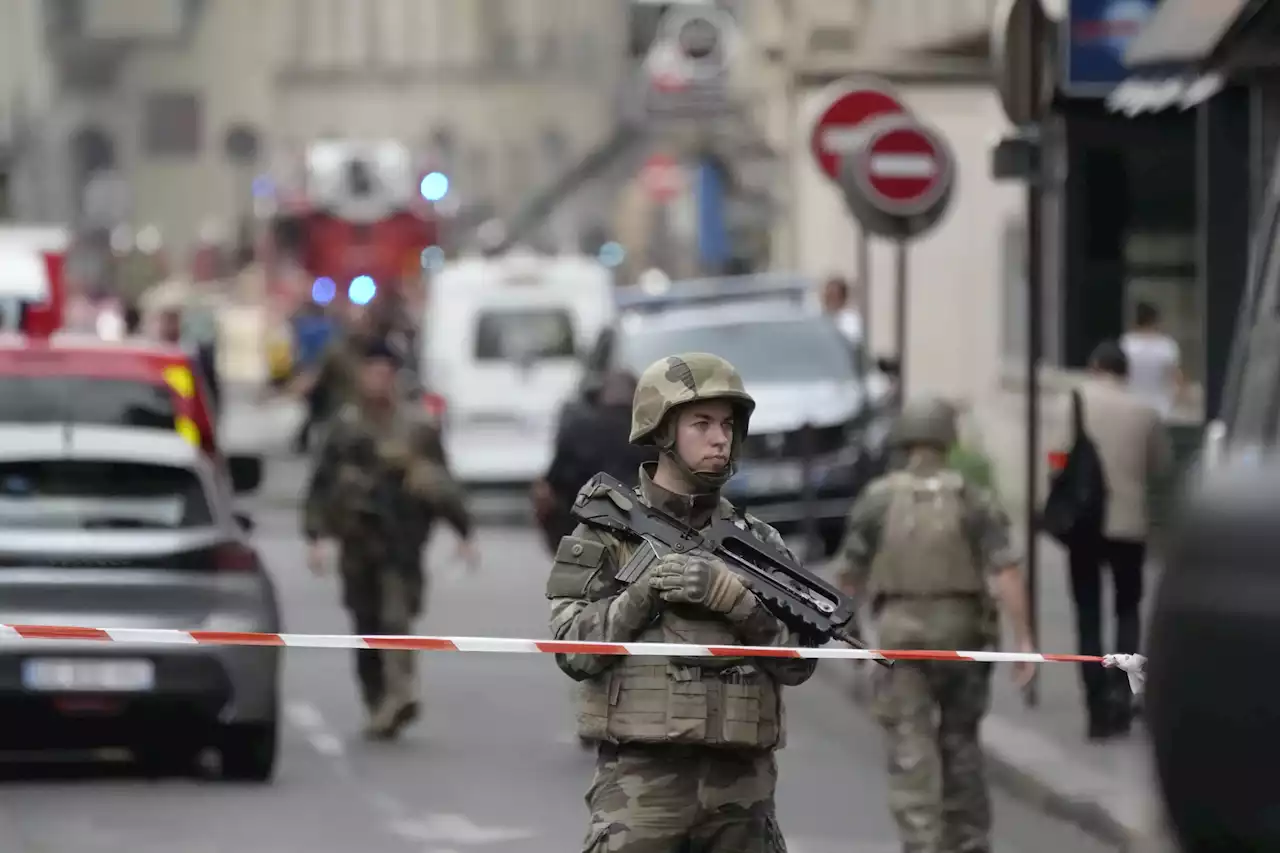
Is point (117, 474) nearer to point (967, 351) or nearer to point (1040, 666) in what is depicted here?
point (1040, 666)

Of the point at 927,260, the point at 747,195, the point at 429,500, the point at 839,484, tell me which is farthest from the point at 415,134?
the point at 429,500

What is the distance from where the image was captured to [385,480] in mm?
13664

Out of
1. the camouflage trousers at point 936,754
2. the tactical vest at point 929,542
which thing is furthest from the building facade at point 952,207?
the camouflage trousers at point 936,754

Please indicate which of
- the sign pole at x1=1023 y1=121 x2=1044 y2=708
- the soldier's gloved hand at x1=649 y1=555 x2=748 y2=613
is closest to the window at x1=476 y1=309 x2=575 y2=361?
the sign pole at x1=1023 y1=121 x2=1044 y2=708

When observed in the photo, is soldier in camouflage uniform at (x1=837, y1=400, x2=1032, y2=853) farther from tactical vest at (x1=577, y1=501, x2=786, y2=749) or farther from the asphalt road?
tactical vest at (x1=577, y1=501, x2=786, y2=749)

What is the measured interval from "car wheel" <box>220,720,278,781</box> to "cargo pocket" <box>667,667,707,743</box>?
6.00 m

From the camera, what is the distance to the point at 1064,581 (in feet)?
66.8

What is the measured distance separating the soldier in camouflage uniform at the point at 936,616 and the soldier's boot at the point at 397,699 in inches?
151

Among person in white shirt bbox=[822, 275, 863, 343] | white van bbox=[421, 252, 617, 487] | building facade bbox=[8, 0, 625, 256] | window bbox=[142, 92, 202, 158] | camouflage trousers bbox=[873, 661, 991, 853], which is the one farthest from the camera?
window bbox=[142, 92, 202, 158]

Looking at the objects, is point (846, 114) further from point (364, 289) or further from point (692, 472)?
point (364, 289)

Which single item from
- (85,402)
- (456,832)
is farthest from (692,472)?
(85,402)

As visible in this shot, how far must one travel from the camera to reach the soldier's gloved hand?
20.6 ft

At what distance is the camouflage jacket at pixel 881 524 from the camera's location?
1006 cm

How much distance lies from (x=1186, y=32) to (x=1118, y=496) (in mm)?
1965
